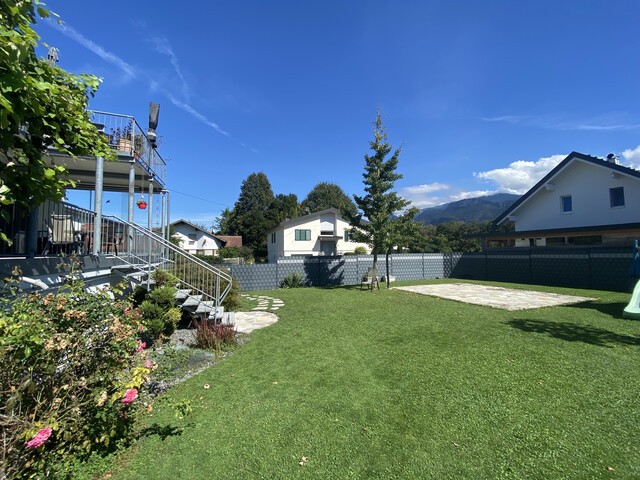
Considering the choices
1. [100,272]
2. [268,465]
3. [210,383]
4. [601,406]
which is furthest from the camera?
[100,272]

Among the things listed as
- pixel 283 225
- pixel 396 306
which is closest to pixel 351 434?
pixel 396 306

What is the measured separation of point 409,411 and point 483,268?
1778cm

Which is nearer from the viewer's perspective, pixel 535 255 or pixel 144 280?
pixel 144 280

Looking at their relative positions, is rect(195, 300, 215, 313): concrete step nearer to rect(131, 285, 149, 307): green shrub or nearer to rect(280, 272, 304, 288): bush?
rect(131, 285, 149, 307): green shrub

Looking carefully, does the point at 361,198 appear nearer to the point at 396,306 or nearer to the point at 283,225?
the point at 396,306

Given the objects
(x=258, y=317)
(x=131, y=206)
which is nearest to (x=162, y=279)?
(x=131, y=206)

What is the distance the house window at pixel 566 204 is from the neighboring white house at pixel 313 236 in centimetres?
1382

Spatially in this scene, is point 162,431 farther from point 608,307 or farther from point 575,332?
point 608,307

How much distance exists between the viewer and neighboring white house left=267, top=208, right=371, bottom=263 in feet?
88.4

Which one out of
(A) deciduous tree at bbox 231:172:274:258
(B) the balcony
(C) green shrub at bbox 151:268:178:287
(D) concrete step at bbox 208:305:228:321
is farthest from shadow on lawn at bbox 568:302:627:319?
(A) deciduous tree at bbox 231:172:274:258

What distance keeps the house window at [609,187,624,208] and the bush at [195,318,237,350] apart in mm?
19586

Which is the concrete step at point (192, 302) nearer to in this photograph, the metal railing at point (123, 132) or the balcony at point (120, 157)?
the balcony at point (120, 157)

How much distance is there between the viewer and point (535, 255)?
50.2 ft

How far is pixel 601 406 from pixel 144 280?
7.80 metres
